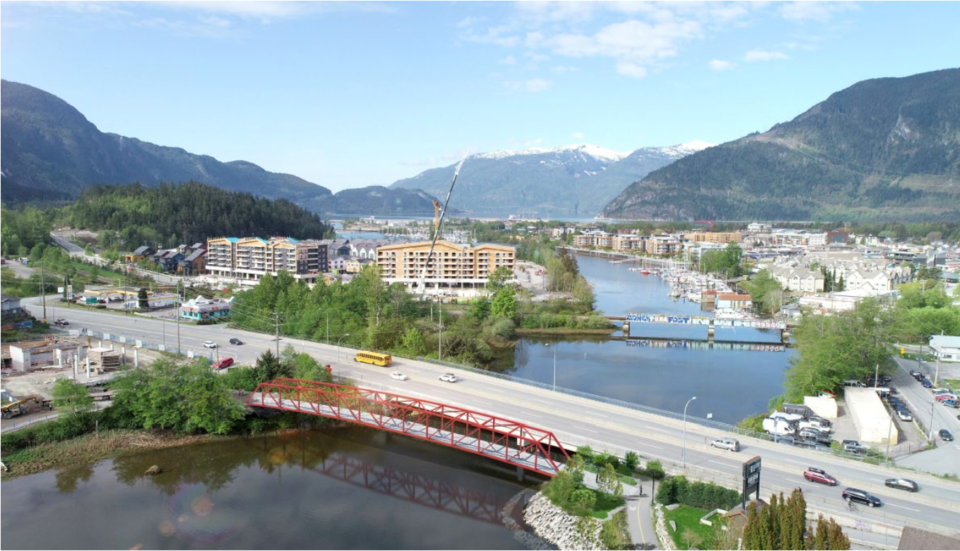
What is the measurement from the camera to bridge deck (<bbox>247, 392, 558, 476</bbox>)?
34.0ft

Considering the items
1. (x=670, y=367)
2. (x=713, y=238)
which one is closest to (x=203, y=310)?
(x=670, y=367)

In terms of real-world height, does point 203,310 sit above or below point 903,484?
above

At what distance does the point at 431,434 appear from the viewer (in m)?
11.4

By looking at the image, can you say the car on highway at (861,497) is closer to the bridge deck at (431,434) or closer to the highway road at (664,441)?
the highway road at (664,441)

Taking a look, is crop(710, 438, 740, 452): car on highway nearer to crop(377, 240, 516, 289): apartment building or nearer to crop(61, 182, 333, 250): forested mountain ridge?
crop(377, 240, 516, 289): apartment building

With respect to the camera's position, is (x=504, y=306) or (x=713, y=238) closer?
(x=504, y=306)

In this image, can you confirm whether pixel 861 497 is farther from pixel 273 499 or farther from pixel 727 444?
pixel 273 499

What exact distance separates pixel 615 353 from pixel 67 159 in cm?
9167

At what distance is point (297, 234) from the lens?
47.8m

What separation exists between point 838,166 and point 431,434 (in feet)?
342

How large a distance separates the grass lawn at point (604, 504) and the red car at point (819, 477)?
259cm

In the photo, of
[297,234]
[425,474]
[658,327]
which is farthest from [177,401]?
[297,234]

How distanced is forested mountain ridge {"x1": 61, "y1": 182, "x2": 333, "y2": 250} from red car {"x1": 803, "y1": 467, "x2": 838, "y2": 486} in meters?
36.0

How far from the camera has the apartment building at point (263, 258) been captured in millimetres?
33188
